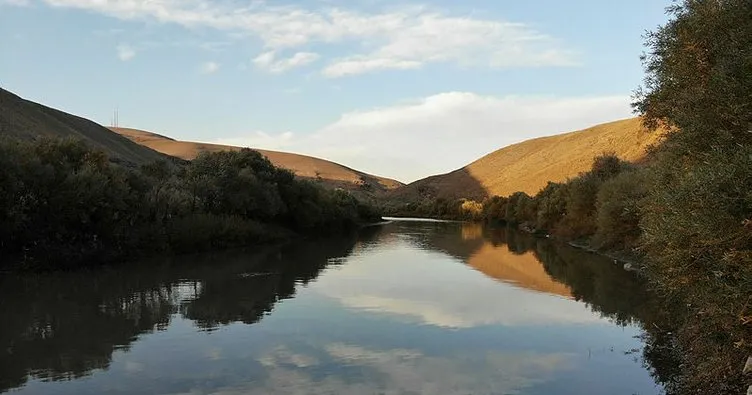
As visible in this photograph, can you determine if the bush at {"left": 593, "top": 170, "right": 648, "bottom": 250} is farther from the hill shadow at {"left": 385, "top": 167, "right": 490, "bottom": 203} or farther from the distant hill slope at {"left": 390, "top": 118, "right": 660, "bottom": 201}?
the hill shadow at {"left": 385, "top": 167, "right": 490, "bottom": 203}

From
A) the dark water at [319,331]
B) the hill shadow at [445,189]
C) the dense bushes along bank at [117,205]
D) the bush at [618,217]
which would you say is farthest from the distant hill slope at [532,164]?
the dark water at [319,331]

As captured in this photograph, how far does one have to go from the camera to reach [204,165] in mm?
50844

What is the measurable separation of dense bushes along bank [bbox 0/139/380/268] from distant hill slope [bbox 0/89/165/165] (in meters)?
12.9

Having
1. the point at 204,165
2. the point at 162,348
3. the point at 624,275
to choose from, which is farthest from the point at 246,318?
the point at 204,165

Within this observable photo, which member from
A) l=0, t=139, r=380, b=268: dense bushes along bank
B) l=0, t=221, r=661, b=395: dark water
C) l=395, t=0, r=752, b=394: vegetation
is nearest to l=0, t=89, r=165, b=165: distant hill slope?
l=0, t=139, r=380, b=268: dense bushes along bank

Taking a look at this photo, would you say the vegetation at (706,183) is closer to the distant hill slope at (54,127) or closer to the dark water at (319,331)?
the dark water at (319,331)

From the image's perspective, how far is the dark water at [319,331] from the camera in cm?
1308

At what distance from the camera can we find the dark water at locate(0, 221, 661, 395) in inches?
515

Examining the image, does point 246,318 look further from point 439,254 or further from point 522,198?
point 522,198

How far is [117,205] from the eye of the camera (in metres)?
32.4

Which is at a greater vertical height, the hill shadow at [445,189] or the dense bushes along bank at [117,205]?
the hill shadow at [445,189]

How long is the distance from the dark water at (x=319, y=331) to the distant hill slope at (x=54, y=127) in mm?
31444

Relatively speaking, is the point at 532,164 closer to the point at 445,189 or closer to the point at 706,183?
the point at 445,189

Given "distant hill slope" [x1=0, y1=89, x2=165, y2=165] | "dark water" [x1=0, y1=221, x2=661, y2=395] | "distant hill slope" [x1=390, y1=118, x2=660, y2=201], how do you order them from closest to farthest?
"dark water" [x1=0, y1=221, x2=661, y2=395]
"distant hill slope" [x1=0, y1=89, x2=165, y2=165]
"distant hill slope" [x1=390, y1=118, x2=660, y2=201]
